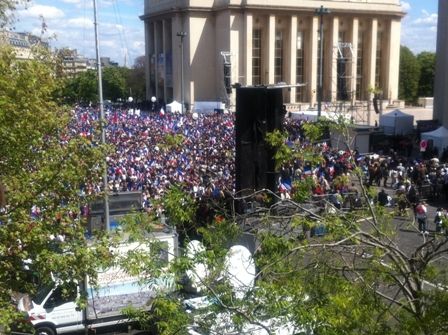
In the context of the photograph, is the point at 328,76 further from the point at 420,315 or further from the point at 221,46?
the point at 420,315

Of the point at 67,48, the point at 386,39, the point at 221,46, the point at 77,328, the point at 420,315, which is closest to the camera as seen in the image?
the point at 420,315

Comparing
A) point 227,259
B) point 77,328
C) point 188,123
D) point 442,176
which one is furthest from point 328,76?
point 227,259

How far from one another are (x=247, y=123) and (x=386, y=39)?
64318 millimetres

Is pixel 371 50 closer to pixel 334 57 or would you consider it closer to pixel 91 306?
pixel 334 57

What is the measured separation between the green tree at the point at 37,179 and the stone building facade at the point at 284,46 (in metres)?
58.6

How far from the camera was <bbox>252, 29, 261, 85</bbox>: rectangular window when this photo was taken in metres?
70.0

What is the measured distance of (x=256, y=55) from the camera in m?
70.4

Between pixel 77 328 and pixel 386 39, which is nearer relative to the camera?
pixel 77 328

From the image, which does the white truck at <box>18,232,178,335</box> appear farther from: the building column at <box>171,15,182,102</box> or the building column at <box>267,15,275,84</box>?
the building column at <box>171,15,182,102</box>

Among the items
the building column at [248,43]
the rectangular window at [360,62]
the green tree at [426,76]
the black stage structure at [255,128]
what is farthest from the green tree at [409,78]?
the black stage structure at [255,128]

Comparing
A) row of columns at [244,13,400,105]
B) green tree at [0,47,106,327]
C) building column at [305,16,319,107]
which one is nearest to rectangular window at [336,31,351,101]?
row of columns at [244,13,400,105]

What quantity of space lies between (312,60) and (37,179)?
66.1m

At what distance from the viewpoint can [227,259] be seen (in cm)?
586

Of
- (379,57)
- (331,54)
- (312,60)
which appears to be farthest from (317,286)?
(379,57)
